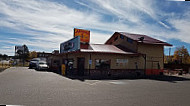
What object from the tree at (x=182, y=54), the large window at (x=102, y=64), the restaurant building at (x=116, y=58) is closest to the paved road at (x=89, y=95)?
the restaurant building at (x=116, y=58)

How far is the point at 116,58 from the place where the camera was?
21.6 metres

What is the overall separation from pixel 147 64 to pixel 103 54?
7.39m

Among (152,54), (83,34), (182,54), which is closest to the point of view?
(152,54)

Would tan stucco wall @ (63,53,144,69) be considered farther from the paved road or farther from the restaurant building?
the paved road

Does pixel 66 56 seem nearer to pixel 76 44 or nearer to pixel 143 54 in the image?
pixel 76 44

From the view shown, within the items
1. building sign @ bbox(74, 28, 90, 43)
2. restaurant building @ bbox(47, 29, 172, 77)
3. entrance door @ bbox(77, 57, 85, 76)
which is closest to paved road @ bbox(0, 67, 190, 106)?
restaurant building @ bbox(47, 29, 172, 77)

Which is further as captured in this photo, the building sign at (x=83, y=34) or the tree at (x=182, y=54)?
the tree at (x=182, y=54)

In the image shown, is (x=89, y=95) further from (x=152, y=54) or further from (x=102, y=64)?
(x=152, y=54)

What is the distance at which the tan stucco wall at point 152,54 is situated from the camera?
78.5ft

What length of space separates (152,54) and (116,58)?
6.41 meters

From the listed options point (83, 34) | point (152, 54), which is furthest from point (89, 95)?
point (83, 34)

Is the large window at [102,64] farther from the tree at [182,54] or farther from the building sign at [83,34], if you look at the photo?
the tree at [182,54]

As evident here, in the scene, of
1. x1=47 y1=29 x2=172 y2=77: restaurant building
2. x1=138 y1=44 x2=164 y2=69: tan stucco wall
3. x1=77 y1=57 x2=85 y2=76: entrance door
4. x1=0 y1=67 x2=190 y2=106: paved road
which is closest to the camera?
x1=0 y1=67 x2=190 y2=106: paved road

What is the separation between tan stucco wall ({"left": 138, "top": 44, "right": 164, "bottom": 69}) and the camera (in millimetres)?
23922
